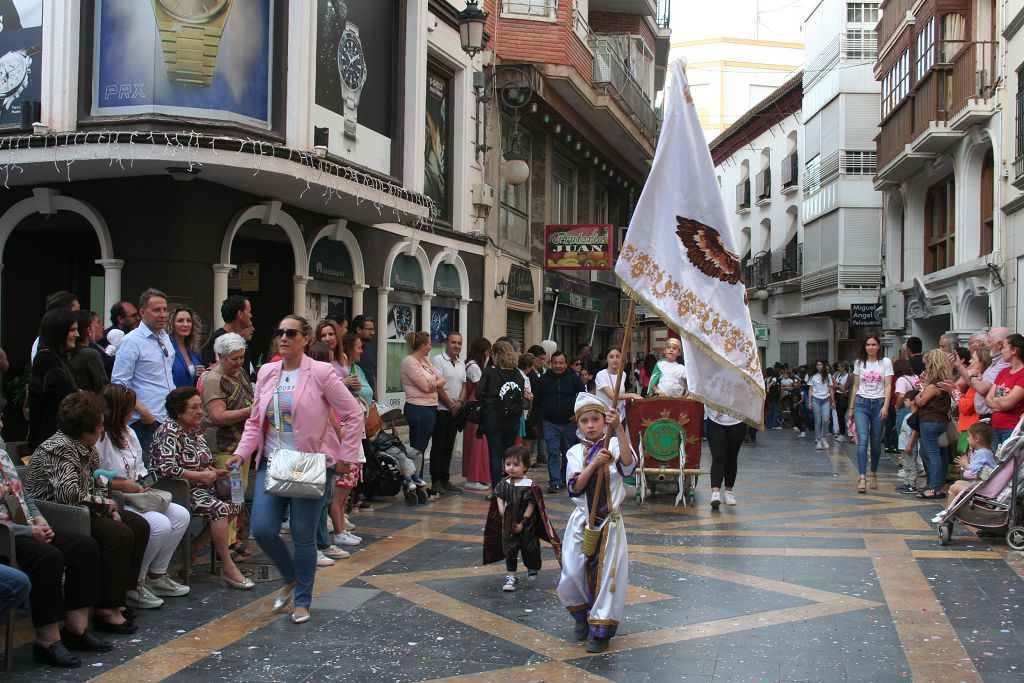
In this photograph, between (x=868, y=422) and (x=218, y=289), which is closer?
(x=218, y=289)

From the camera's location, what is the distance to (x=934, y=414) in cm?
1162

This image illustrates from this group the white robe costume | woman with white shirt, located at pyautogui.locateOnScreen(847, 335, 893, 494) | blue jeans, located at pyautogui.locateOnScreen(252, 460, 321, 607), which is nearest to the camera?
the white robe costume

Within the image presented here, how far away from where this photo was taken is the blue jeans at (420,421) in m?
11.4

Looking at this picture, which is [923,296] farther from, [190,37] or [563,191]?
[190,37]

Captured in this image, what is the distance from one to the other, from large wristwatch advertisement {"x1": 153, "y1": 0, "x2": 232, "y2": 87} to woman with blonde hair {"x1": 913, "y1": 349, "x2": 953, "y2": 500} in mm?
8736

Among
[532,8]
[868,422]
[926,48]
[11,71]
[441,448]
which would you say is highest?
[926,48]

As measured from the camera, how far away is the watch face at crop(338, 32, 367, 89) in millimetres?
13734

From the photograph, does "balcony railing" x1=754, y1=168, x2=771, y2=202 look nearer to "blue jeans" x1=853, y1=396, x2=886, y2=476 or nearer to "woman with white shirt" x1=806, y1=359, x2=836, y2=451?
"woman with white shirt" x1=806, y1=359, x2=836, y2=451

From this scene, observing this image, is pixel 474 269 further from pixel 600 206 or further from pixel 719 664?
pixel 719 664

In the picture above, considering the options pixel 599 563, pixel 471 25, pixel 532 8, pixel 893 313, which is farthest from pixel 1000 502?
pixel 893 313

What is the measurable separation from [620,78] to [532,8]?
4.99 m

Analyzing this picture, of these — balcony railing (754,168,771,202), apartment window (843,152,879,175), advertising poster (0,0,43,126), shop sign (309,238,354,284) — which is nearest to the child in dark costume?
shop sign (309,238,354,284)

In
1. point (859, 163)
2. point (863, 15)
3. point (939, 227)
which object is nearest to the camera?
point (939, 227)

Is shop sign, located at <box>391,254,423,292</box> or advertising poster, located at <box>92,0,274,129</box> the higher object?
advertising poster, located at <box>92,0,274,129</box>
